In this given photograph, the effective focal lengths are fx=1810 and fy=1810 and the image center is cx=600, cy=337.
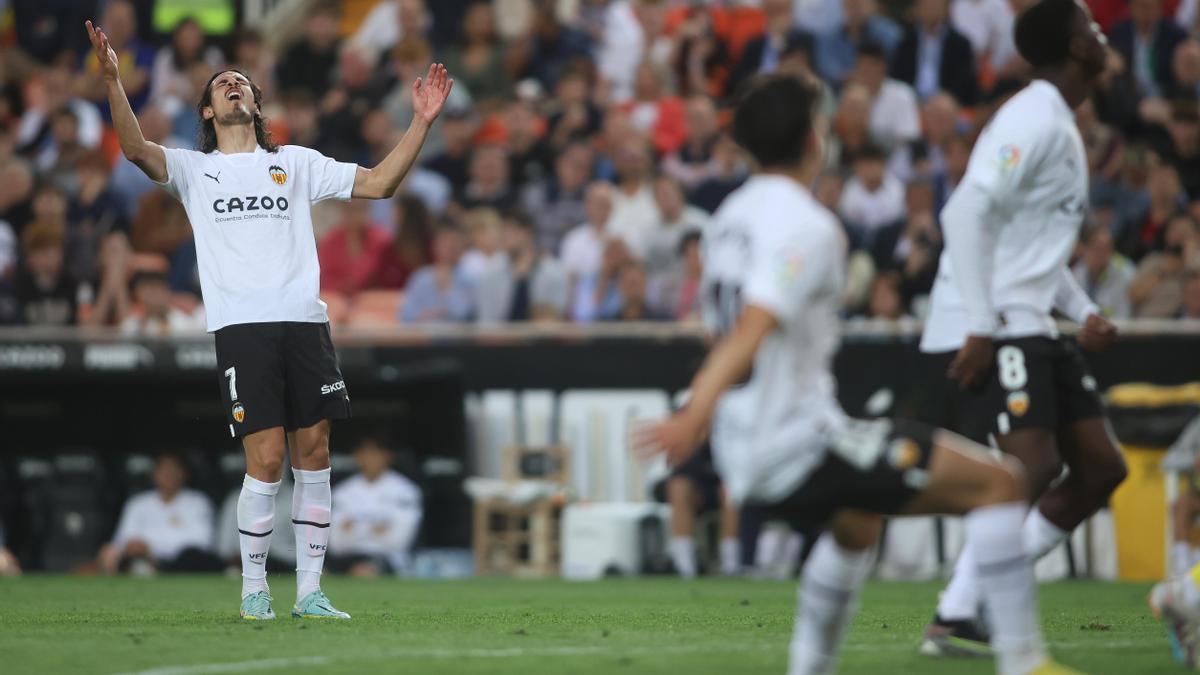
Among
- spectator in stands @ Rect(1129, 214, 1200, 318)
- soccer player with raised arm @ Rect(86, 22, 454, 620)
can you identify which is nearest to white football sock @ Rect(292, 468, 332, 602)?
soccer player with raised arm @ Rect(86, 22, 454, 620)

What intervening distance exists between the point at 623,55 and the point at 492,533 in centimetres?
600

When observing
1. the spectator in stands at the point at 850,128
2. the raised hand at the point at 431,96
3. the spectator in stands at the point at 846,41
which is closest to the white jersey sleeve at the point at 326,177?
the raised hand at the point at 431,96

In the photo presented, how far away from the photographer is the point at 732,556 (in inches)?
556

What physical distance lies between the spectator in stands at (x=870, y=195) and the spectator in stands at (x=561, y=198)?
8.01 ft

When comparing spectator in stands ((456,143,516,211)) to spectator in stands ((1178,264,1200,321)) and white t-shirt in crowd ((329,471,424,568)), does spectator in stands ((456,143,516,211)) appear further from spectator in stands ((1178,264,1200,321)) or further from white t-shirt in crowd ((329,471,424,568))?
spectator in stands ((1178,264,1200,321))

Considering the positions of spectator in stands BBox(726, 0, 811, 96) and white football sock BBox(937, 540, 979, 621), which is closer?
white football sock BBox(937, 540, 979, 621)

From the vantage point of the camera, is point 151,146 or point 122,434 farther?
point 122,434

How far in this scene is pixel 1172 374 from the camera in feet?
45.6

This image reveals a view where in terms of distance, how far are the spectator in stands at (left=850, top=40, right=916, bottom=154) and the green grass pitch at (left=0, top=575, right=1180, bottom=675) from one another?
6.28 m

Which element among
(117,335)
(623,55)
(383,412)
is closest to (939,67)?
(623,55)

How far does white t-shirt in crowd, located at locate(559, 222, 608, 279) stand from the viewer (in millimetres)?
15875

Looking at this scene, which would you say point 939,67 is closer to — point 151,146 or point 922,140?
point 922,140

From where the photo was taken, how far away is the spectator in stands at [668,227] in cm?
1560

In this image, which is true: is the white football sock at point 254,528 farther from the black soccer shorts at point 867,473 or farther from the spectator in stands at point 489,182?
the spectator in stands at point 489,182
